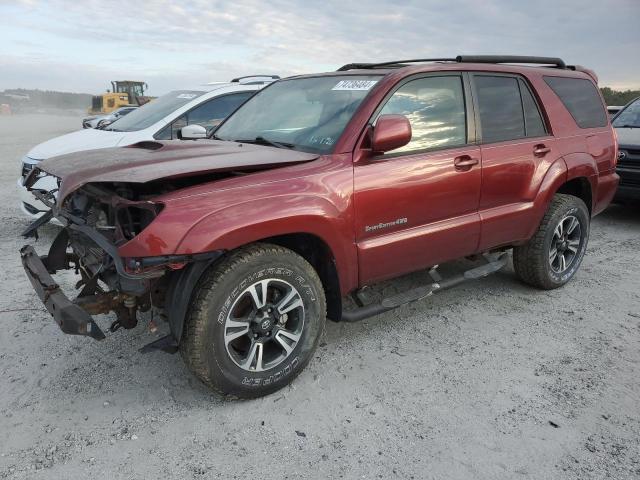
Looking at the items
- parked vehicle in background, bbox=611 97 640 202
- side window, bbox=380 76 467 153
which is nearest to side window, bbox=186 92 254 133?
side window, bbox=380 76 467 153

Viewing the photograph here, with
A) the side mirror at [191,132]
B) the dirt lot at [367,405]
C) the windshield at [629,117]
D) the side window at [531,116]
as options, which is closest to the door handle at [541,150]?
the side window at [531,116]

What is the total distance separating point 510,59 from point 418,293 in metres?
2.22

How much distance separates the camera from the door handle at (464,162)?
141 inches

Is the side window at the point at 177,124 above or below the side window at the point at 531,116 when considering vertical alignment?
below

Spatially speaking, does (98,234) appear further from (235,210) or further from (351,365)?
(351,365)

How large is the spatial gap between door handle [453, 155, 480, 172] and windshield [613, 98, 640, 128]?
572cm

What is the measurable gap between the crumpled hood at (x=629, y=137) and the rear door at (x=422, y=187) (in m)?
4.57

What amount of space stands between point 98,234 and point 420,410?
1967 millimetres

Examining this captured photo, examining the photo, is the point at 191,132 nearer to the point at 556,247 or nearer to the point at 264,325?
the point at 264,325

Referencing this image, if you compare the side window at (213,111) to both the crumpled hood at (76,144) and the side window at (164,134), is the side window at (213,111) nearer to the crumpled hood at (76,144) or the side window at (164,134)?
the side window at (164,134)

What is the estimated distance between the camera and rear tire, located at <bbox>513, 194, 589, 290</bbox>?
14.3 feet

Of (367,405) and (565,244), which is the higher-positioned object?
(565,244)

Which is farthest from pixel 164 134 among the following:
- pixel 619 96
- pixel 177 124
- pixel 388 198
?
pixel 619 96

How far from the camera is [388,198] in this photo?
3229 millimetres
